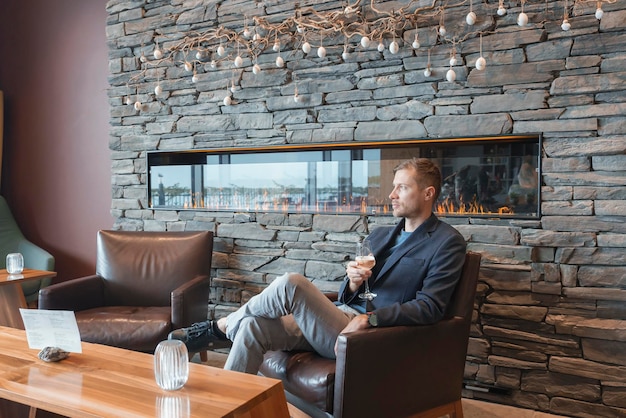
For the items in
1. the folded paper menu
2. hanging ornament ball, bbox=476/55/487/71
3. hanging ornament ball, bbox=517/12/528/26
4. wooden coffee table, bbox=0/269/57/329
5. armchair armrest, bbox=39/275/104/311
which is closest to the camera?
the folded paper menu

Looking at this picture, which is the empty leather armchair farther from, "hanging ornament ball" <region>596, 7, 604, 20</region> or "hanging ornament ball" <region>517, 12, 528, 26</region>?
"hanging ornament ball" <region>596, 7, 604, 20</region>

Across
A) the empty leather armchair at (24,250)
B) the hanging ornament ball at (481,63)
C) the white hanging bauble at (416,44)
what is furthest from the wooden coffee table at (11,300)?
the hanging ornament ball at (481,63)

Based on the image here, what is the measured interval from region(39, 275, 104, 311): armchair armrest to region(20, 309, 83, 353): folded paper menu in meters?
1.08

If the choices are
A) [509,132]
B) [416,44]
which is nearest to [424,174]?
[509,132]

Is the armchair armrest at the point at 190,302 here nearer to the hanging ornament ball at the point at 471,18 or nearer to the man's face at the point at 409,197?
the man's face at the point at 409,197

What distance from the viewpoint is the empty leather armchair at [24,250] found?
12.6 feet

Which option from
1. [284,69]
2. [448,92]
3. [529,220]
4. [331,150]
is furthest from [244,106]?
[529,220]

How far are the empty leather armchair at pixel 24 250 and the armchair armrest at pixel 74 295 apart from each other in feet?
3.09

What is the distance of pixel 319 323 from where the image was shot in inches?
82.7

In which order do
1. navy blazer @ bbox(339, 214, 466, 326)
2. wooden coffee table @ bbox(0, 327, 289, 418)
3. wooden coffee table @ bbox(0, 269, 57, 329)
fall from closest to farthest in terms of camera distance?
wooden coffee table @ bbox(0, 327, 289, 418), navy blazer @ bbox(339, 214, 466, 326), wooden coffee table @ bbox(0, 269, 57, 329)

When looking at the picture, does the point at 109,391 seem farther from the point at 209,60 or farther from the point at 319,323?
the point at 209,60

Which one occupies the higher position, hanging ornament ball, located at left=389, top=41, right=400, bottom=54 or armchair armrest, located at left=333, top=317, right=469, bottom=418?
hanging ornament ball, located at left=389, top=41, right=400, bottom=54

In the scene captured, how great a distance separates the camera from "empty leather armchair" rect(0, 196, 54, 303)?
3830 millimetres

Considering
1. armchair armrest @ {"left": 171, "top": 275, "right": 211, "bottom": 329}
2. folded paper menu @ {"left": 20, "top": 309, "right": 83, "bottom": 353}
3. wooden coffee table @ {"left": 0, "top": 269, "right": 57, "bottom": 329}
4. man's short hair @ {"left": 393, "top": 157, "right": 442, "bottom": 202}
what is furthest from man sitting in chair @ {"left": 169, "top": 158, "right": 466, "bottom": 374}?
wooden coffee table @ {"left": 0, "top": 269, "right": 57, "bottom": 329}
